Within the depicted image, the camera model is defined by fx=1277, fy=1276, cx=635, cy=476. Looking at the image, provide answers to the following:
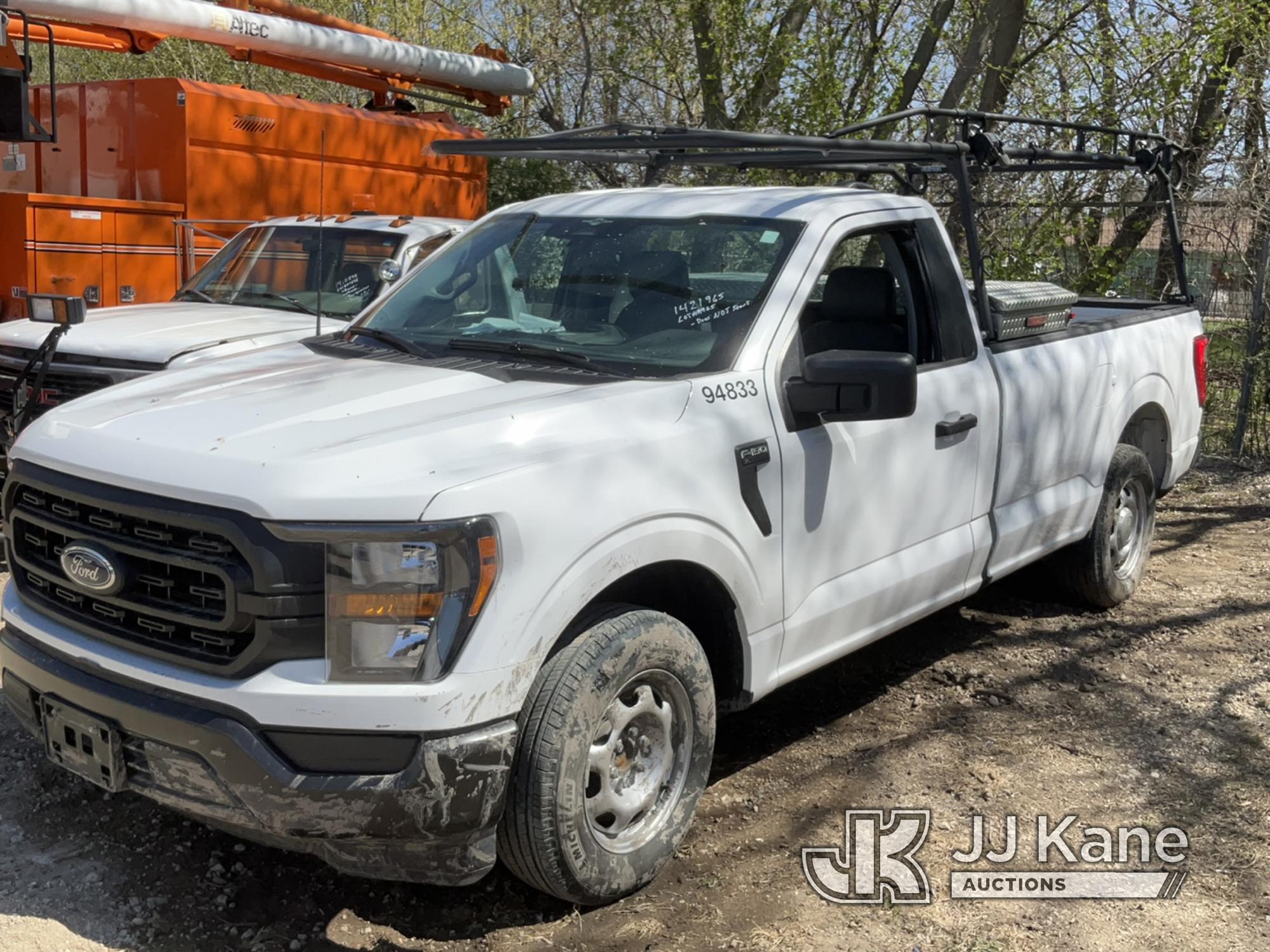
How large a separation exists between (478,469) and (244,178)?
8.01 m

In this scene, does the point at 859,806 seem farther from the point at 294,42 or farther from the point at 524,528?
the point at 294,42

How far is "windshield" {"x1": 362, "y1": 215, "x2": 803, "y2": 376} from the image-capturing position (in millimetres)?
3984

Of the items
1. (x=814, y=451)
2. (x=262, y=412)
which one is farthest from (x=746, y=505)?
(x=262, y=412)

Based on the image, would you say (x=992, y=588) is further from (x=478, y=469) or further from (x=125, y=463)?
(x=125, y=463)

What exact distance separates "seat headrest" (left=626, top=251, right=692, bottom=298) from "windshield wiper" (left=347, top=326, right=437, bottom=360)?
706 millimetres

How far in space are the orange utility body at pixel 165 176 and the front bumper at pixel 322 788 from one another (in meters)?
5.90

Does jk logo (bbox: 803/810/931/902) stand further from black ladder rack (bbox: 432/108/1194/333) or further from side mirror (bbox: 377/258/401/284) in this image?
side mirror (bbox: 377/258/401/284)

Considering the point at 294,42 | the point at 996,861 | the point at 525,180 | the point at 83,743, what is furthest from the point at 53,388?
the point at 525,180

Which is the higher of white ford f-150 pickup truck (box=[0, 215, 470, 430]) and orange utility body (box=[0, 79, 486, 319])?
orange utility body (box=[0, 79, 486, 319])

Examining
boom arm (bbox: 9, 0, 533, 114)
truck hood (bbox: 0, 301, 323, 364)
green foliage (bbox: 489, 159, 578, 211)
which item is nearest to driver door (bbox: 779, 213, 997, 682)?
truck hood (bbox: 0, 301, 323, 364)

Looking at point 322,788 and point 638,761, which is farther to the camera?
point 638,761

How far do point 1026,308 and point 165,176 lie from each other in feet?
22.9

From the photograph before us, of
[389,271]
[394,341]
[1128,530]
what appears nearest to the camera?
[394,341]

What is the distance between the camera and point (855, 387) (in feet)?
12.3
